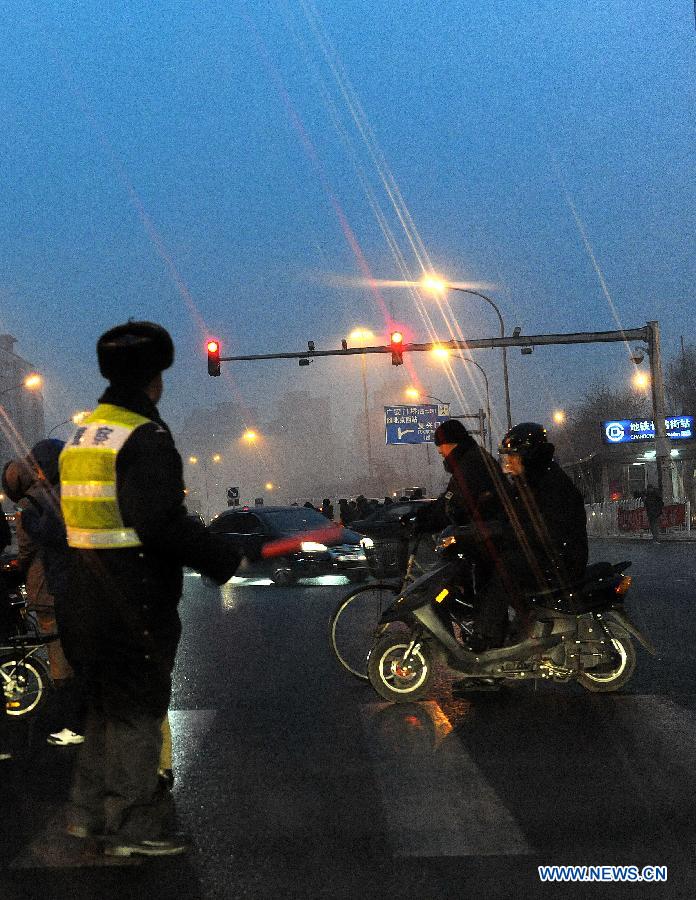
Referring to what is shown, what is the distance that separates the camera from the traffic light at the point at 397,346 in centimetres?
2923

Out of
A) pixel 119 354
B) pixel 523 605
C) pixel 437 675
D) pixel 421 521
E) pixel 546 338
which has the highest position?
pixel 546 338

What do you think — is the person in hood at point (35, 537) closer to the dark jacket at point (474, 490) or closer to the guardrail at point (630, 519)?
the dark jacket at point (474, 490)

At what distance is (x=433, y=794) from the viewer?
542 cm

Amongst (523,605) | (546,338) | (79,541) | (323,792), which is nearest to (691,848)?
→ (323,792)

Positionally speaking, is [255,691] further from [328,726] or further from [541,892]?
[541,892]

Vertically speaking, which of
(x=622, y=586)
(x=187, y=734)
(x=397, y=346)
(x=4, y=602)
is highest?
(x=397, y=346)

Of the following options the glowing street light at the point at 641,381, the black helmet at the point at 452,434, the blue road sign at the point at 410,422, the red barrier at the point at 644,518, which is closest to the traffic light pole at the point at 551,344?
the red barrier at the point at 644,518

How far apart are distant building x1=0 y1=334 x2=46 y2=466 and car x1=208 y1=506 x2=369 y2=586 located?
109 meters

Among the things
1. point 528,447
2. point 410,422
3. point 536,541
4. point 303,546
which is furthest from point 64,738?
point 410,422

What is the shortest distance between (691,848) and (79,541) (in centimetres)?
249

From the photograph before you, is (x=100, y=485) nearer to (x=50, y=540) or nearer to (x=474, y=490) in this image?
(x=50, y=540)

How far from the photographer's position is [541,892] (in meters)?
4.05

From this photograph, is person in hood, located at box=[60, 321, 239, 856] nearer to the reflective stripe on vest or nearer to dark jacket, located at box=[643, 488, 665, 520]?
the reflective stripe on vest

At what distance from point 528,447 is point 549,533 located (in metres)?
0.58
